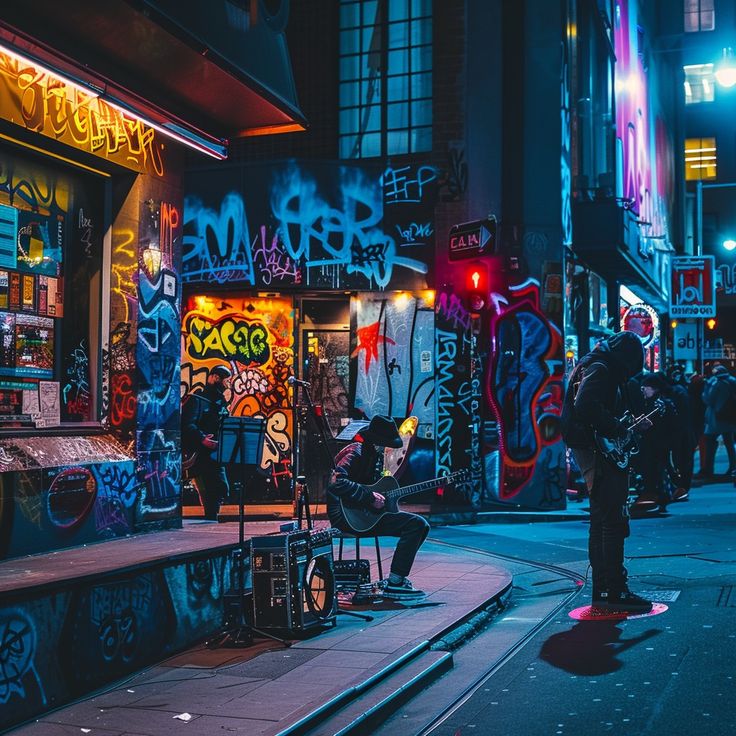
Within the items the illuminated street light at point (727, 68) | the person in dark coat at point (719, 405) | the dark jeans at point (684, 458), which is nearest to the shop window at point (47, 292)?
the dark jeans at point (684, 458)

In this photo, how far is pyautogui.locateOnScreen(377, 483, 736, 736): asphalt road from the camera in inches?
223

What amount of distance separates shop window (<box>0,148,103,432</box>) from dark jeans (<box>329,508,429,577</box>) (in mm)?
2189

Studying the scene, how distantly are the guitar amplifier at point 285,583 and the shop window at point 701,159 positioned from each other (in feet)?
161

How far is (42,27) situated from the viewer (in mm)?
7559

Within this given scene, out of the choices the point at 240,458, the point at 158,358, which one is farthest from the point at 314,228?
the point at 240,458

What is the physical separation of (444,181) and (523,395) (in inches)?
130

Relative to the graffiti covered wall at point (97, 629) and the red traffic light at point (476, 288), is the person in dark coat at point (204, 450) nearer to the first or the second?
the red traffic light at point (476, 288)

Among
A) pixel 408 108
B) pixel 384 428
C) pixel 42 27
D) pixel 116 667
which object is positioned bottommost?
pixel 116 667

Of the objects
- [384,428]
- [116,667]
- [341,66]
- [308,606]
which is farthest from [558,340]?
[116,667]

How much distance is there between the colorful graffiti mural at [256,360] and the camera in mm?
16641

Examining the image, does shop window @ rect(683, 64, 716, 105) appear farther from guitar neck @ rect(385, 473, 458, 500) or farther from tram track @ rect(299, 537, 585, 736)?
guitar neck @ rect(385, 473, 458, 500)

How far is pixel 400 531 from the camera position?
925cm

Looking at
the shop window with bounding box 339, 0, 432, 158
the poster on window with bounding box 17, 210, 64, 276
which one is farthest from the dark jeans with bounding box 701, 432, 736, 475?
the poster on window with bounding box 17, 210, 64, 276

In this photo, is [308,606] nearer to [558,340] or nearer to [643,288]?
→ [558,340]
